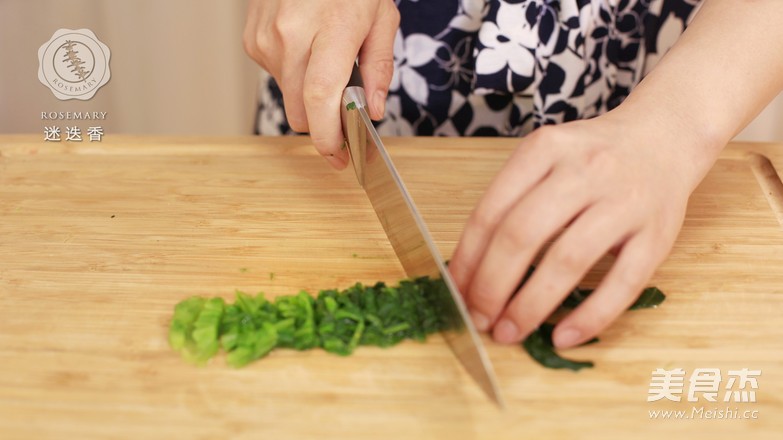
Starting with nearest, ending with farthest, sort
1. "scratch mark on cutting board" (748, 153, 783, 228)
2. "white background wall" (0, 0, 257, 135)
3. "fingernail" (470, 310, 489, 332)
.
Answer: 1. "fingernail" (470, 310, 489, 332)
2. "scratch mark on cutting board" (748, 153, 783, 228)
3. "white background wall" (0, 0, 257, 135)

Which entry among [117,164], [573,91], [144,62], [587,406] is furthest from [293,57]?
[144,62]

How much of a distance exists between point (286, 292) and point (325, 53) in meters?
0.37

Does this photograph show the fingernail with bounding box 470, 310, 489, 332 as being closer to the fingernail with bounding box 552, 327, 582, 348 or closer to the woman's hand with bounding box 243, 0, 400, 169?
the fingernail with bounding box 552, 327, 582, 348

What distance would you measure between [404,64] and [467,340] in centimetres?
74

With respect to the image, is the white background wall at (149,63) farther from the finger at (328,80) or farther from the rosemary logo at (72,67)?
the finger at (328,80)

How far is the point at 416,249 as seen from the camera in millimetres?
1009

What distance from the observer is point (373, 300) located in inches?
39.0

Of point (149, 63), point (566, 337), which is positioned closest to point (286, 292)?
point (566, 337)

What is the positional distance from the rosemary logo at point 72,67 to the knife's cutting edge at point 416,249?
845 millimetres

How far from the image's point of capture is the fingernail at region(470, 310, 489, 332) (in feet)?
3.07

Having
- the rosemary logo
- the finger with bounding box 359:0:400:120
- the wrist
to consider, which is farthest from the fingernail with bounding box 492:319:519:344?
the rosemary logo

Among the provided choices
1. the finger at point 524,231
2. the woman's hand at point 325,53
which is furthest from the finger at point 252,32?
the finger at point 524,231

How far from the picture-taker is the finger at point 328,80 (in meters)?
1.14

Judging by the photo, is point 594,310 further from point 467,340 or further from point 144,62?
point 144,62
